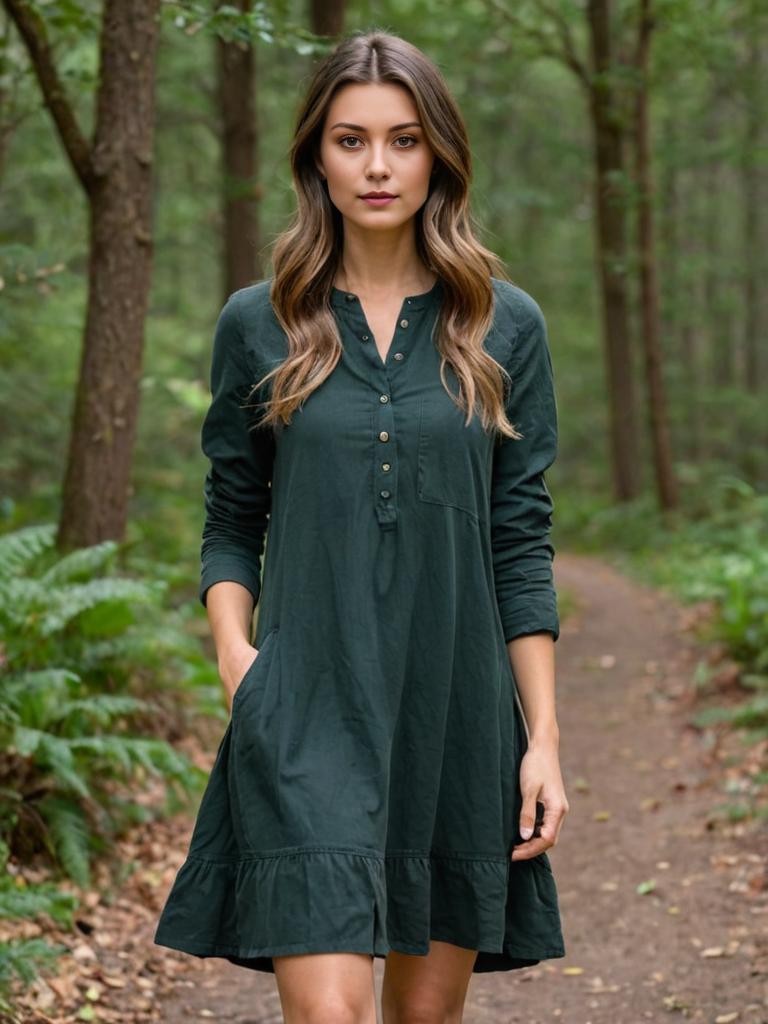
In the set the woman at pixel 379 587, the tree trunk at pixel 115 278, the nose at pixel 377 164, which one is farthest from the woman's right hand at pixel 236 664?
the tree trunk at pixel 115 278

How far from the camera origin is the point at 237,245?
11.8m

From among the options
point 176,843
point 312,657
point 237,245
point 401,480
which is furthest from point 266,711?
point 237,245

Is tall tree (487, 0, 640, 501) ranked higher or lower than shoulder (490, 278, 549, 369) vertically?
higher

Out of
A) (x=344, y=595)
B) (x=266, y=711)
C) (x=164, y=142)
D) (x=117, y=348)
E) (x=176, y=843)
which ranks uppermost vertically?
(x=164, y=142)

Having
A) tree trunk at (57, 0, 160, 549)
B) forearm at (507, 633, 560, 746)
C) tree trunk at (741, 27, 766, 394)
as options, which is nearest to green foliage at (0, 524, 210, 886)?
tree trunk at (57, 0, 160, 549)

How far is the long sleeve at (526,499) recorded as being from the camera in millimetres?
2848

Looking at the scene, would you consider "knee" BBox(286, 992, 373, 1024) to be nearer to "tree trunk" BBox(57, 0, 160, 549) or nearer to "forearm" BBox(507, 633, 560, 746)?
"forearm" BBox(507, 633, 560, 746)

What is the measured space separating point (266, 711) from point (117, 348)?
163 inches

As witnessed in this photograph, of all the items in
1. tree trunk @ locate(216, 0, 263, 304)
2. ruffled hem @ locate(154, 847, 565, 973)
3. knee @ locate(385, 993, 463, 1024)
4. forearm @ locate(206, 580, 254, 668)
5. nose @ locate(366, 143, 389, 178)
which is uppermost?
tree trunk @ locate(216, 0, 263, 304)

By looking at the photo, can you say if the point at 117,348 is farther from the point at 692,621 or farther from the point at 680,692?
the point at 692,621

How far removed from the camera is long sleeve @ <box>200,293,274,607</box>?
285cm

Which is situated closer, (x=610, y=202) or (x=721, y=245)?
(x=610, y=202)

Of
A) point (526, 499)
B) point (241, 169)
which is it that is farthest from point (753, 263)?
point (526, 499)

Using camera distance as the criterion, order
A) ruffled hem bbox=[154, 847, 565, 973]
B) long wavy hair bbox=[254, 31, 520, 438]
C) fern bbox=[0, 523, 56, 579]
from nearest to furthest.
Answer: ruffled hem bbox=[154, 847, 565, 973] < long wavy hair bbox=[254, 31, 520, 438] < fern bbox=[0, 523, 56, 579]
